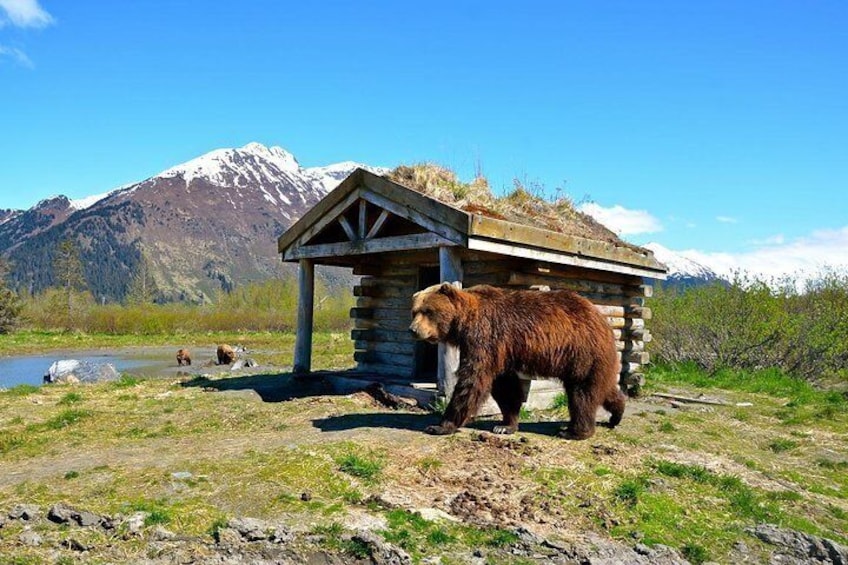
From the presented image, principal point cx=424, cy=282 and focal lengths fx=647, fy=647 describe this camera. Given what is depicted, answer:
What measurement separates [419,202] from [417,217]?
0.83 feet

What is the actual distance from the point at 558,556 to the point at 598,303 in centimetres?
788

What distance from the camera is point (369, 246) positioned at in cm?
1154

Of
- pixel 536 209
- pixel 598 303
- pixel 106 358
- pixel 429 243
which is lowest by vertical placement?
pixel 106 358

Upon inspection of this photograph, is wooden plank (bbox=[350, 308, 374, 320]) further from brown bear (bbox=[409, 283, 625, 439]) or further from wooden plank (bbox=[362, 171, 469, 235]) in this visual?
brown bear (bbox=[409, 283, 625, 439])

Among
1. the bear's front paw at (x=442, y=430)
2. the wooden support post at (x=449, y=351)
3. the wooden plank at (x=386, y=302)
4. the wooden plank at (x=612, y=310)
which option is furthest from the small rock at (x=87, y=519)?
the wooden plank at (x=612, y=310)

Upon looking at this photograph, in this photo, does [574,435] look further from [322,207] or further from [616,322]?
[322,207]

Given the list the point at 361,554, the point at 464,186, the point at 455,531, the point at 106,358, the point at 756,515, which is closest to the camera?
the point at 361,554

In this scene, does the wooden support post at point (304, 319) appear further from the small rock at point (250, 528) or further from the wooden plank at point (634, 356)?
the small rock at point (250, 528)

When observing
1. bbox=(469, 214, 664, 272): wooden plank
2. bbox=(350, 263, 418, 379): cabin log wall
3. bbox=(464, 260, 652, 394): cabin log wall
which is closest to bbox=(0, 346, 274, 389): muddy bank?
bbox=(350, 263, 418, 379): cabin log wall

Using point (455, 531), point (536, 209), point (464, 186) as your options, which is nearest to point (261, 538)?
point (455, 531)

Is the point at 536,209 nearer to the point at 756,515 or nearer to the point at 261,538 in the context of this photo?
the point at 756,515

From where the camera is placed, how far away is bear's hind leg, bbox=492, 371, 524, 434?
859 centimetres

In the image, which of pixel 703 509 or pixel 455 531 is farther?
pixel 703 509

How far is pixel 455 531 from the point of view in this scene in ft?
18.3
